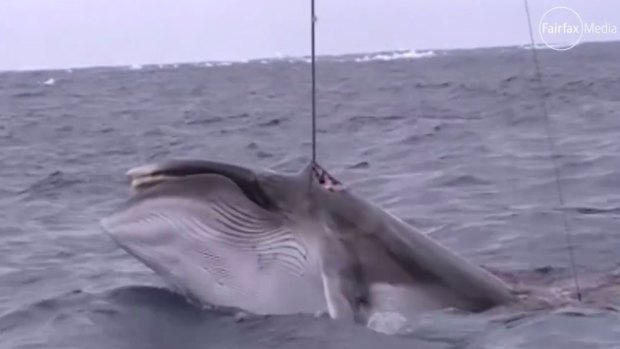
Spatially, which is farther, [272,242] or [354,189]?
[354,189]

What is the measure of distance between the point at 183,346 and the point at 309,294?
73 centimetres

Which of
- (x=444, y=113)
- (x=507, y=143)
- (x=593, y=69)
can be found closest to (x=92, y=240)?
(x=507, y=143)

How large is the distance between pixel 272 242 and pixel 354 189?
514cm

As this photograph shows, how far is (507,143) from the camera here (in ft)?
49.5

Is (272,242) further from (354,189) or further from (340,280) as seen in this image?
(354,189)

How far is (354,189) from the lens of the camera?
36.8 feet

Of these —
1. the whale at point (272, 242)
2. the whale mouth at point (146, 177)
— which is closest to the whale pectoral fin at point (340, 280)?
the whale at point (272, 242)

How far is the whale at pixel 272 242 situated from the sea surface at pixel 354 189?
145 mm

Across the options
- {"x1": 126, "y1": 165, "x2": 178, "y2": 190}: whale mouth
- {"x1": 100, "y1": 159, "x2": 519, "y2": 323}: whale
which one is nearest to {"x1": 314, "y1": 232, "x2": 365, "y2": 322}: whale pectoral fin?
{"x1": 100, "y1": 159, "x2": 519, "y2": 323}: whale

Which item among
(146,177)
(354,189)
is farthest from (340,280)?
(354,189)

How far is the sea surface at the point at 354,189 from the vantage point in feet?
21.2

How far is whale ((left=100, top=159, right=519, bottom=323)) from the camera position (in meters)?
6.09

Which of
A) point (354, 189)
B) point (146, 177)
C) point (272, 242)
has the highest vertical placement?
point (146, 177)

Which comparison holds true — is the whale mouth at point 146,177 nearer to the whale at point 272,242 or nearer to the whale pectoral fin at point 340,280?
the whale at point 272,242
